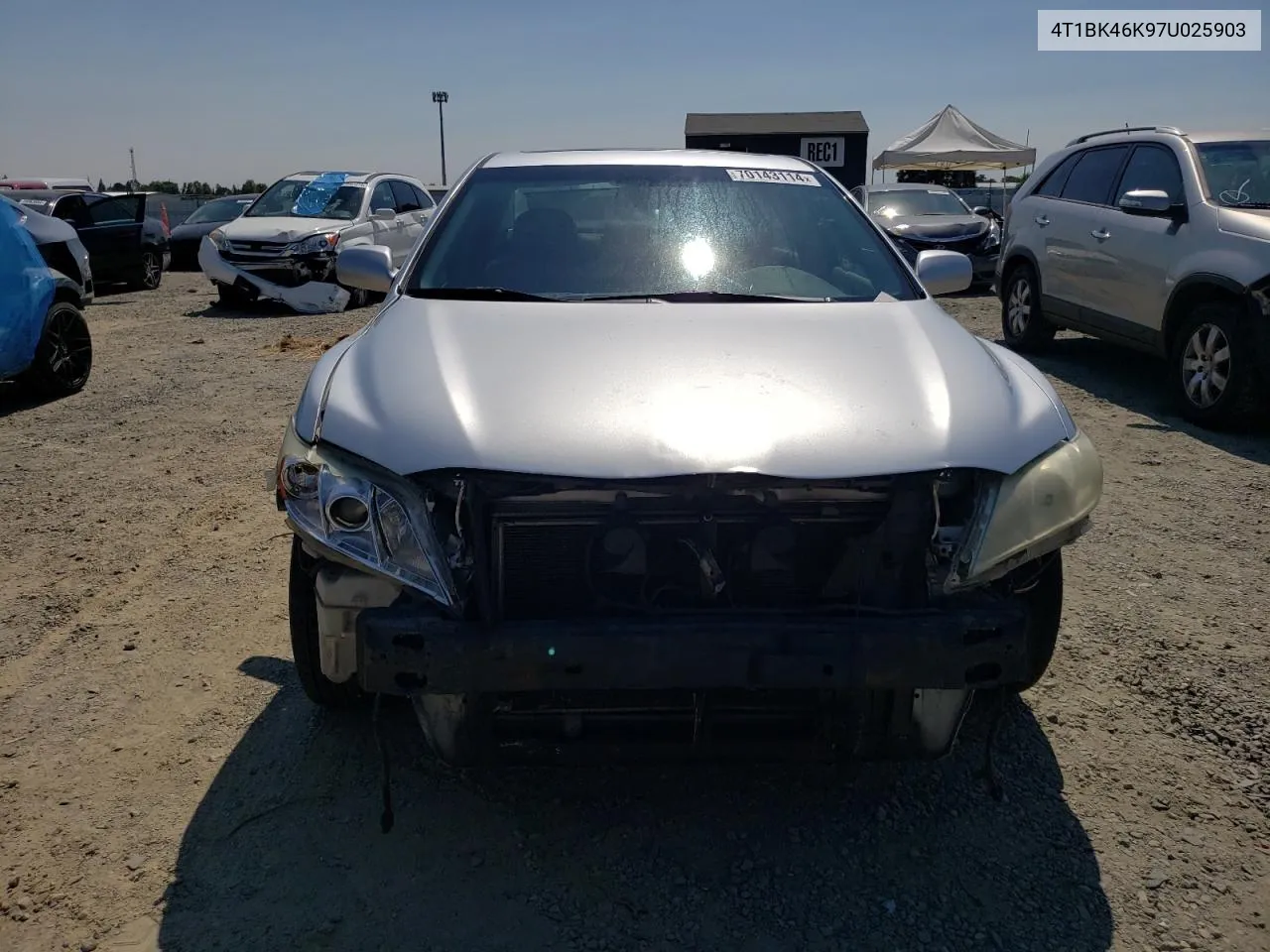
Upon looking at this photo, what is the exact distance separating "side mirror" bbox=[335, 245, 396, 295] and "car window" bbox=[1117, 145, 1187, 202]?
5542mm

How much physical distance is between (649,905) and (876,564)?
3.06ft

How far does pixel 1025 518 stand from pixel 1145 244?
5782 millimetres

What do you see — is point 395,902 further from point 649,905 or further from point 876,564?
point 876,564

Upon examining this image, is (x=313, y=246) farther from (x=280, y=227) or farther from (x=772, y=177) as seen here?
(x=772, y=177)

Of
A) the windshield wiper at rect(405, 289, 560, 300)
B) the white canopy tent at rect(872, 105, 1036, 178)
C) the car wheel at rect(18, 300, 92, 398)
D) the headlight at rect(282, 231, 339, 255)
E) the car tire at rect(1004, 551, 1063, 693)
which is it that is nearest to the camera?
the car tire at rect(1004, 551, 1063, 693)

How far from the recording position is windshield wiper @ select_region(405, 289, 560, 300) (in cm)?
319

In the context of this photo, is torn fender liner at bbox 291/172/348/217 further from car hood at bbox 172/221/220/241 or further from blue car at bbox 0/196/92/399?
blue car at bbox 0/196/92/399

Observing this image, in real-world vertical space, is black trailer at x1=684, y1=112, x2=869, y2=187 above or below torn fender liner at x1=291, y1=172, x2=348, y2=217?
above

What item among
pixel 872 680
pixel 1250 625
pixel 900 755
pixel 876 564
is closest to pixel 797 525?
pixel 876 564

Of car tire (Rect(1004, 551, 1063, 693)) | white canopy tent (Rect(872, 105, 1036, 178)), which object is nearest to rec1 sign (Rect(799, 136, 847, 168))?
white canopy tent (Rect(872, 105, 1036, 178))

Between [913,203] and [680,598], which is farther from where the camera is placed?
[913,203]

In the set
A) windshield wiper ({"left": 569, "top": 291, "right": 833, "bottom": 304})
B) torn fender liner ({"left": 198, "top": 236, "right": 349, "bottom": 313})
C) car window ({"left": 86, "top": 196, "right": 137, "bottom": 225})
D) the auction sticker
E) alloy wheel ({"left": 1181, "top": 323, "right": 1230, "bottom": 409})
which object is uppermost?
car window ({"left": 86, "top": 196, "right": 137, "bottom": 225})

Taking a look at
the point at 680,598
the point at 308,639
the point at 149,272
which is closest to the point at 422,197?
the point at 149,272

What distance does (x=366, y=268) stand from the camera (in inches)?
158
